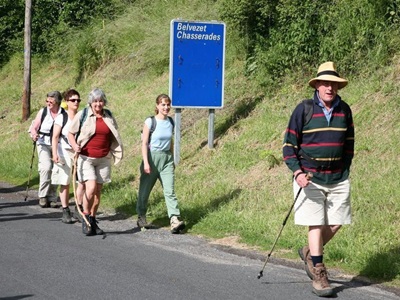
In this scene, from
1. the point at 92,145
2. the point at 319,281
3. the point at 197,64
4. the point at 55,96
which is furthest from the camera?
the point at 197,64

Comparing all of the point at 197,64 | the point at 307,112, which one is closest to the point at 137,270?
the point at 307,112

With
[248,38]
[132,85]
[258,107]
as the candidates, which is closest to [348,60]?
[258,107]

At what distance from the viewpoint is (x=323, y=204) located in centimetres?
845

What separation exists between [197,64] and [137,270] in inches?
264

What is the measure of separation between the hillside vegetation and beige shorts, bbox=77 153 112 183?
1304 mm

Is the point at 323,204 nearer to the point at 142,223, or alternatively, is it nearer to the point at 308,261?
the point at 308,261

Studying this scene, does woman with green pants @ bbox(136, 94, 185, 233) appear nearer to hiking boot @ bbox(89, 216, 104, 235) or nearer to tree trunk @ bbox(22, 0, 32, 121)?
hiking boot @ bbox(89, 216, 104, 235)

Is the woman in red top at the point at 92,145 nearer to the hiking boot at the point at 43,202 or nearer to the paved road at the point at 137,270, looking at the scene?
the paved road at the point at 137,270

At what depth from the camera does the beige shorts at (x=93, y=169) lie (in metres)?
11.9

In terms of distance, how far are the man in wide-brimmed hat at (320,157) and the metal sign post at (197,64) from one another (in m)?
6.94

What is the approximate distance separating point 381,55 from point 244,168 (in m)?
2.84

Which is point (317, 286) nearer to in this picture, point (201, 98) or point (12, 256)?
point (12, 256)

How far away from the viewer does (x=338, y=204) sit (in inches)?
332

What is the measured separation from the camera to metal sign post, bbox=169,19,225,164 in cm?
1523
